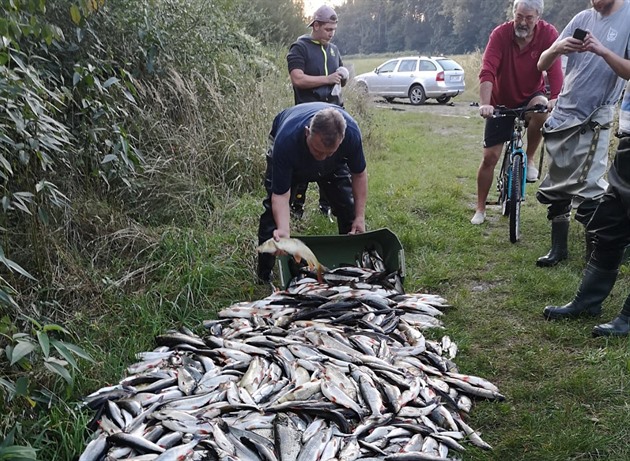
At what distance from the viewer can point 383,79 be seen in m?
21.8

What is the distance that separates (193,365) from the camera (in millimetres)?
3791

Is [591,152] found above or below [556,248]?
above

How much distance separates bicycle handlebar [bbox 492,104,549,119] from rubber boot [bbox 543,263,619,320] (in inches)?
84.1

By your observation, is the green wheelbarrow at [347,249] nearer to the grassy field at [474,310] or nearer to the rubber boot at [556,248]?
the grassy field at [474,310]

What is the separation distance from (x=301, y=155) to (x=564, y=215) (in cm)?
264

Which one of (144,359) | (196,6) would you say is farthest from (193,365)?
(196,6)

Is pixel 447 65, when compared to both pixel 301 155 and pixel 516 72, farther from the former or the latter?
pixel 301 155

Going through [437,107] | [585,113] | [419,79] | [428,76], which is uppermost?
[585,113]

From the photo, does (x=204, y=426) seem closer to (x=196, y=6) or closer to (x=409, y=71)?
(x=196, y=6)

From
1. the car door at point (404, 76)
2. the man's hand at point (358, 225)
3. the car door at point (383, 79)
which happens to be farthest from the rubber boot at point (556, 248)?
the car door at point (383, 79)

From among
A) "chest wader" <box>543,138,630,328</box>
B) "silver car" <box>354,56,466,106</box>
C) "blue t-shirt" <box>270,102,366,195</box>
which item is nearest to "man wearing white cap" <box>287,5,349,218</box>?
"blue t-shirt" <box>270,102,366,195</box>

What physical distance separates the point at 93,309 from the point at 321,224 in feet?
9.34

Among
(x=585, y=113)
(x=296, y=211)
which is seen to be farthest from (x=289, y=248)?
(x=585, y=113)

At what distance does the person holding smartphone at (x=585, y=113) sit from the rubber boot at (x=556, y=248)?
18 cm
